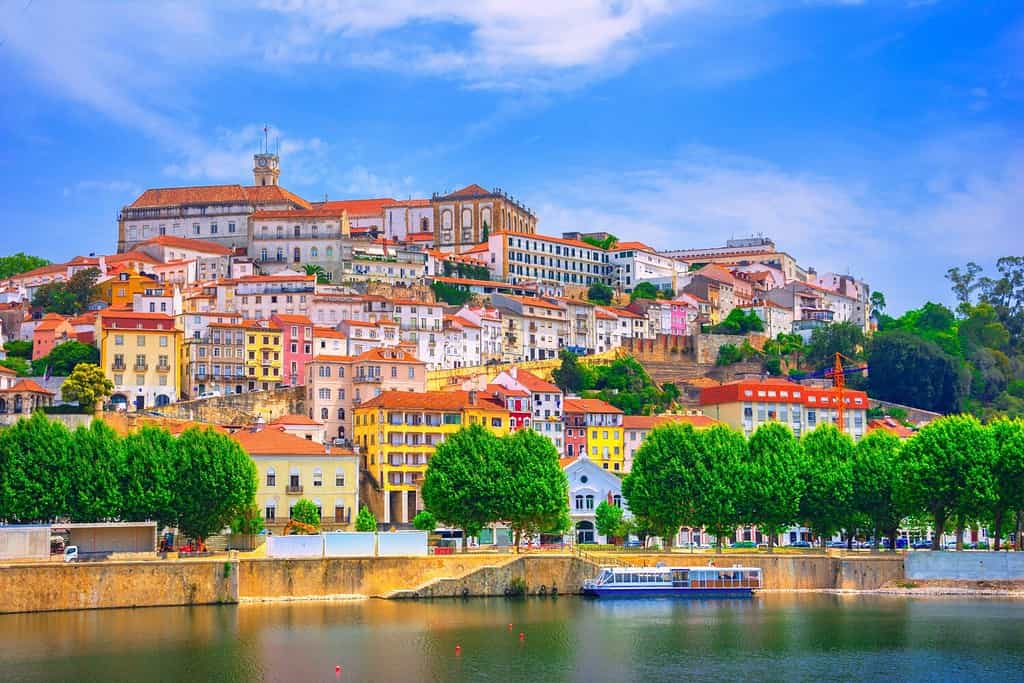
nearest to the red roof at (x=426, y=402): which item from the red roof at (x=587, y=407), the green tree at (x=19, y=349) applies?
the red roof at (x=587, y=407)

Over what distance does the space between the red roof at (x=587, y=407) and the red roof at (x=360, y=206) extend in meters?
55.4

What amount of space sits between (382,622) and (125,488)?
1542 cm

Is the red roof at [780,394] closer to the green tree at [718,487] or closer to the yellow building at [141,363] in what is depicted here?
the green tree at [718,487]

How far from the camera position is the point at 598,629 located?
56.4 metres

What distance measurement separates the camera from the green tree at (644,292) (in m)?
146

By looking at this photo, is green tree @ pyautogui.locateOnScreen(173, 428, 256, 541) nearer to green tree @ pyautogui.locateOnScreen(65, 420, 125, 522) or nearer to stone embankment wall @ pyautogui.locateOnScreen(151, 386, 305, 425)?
green tree @ pyautogui.locateOnScreen(65, 420, 125, 522)

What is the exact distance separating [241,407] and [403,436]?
13983 millimetres

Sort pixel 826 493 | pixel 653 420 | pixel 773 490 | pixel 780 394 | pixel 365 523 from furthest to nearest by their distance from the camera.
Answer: pixel 780 394
pixel 653 420
pixel 365 523
pixel 826 493
pixel 773 490

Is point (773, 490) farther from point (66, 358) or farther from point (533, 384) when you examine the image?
point (66, 358)

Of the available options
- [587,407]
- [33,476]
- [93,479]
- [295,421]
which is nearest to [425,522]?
[93,479]

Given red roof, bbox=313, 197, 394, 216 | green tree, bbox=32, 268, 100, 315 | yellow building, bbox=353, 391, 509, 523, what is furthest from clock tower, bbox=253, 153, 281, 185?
yellow building, bbox=353, 391, 509, 523

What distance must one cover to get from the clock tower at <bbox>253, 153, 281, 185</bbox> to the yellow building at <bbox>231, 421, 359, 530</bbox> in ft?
303

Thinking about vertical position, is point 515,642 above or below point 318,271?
below

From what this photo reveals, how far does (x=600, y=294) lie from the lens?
145625 millimetres
